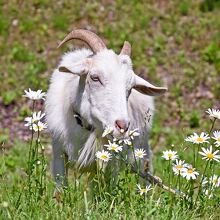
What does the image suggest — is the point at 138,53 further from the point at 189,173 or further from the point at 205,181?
the point at 189,173

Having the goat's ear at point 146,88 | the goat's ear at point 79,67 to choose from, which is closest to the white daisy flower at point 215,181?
the goat's ear at point 146,88

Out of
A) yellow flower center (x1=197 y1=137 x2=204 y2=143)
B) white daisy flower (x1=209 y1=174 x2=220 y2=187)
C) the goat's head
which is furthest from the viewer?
the goat's head

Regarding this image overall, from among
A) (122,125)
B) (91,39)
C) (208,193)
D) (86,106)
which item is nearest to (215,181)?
(208,193)

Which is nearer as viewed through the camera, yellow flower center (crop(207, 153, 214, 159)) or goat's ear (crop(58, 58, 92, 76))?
yellow flower center (crop(207, 153, 214, 159))

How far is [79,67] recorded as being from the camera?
19.2 feet

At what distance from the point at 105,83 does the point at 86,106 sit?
32 cm

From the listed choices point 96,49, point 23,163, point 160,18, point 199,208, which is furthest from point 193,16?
point 199,208

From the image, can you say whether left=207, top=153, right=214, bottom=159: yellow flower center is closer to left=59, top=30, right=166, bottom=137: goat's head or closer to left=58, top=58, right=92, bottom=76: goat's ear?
left=59, top=30, right=166, bottom=137: goat's head

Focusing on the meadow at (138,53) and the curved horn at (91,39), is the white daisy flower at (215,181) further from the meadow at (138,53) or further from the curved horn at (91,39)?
the meadow at (138,53)

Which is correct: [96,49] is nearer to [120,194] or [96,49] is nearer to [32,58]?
[120,194]

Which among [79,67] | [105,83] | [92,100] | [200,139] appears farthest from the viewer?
[79,67]

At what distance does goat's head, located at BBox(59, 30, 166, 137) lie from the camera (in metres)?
5.46

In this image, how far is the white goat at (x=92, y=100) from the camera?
5.56 metres

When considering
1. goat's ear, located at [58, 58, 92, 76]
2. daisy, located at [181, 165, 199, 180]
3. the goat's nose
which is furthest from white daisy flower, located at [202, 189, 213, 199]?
goat's ear, located at [58, 58, 92, 76]
